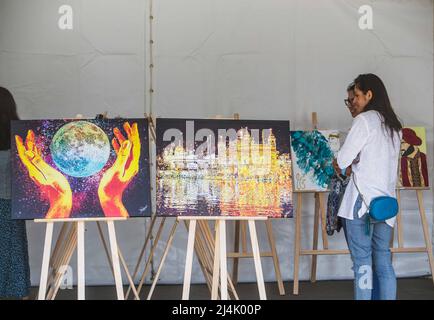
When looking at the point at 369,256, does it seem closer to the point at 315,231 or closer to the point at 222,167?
the point at 222,167

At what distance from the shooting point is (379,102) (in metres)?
3.65

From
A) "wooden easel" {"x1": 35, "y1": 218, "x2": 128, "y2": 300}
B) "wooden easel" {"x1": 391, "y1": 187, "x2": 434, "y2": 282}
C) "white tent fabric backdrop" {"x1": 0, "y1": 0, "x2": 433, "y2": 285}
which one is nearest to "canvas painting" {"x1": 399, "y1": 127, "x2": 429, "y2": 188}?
"wooden easel" {"x1": 391, "y1": 187, "x2": 434, "y2": 282}

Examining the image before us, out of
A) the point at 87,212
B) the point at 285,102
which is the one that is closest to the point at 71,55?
the point at 285,102

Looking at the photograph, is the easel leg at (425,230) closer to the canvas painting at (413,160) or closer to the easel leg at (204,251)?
the canvas painting at (413,160)

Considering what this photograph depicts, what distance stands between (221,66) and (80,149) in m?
1.96

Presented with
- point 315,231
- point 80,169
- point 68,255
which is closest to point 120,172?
point 80,169

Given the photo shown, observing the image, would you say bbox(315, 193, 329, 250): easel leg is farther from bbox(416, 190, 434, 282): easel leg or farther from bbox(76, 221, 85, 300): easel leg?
bbox(76, 221, 85, 300): easel leg

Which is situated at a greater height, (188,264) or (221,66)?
(221,66)

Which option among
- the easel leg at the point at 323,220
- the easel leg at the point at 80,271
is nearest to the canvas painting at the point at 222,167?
the easel leg at the point at 80,271
